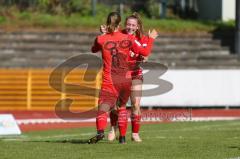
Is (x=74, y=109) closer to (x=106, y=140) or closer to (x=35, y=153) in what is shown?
(x=106, y=140)

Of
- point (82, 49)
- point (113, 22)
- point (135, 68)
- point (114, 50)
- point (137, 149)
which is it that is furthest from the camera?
point (82, 49)

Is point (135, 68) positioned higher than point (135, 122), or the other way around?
point (135, 68)

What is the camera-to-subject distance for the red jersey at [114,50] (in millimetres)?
11828

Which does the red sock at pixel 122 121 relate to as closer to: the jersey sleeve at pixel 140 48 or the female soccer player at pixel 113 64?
the female soccer player at pixel 113 64

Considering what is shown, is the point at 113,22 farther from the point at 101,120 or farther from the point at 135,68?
the point at 101,120

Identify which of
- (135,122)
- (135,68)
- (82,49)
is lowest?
(82,49)

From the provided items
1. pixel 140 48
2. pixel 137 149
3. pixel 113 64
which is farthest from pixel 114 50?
pixel 137 149

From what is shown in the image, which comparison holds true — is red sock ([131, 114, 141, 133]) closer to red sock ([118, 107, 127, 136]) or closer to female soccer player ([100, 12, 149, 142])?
female soccer player ([100, 12, 149, 142])

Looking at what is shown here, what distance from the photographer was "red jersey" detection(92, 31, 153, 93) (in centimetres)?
1183

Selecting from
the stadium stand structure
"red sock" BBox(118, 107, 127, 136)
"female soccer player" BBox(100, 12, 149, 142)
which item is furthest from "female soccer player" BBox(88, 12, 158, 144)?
the stadium stand structure

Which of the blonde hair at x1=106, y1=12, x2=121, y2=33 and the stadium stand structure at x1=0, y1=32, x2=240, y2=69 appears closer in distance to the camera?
the blonde hair at x1=106, y1=12, x2=121, y2=33

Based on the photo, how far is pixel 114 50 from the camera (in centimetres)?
1184

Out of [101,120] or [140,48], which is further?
[140,48]

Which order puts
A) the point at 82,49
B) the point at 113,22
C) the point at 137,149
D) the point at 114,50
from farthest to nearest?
the point at 82,49 < the point at 114,50 < the point at 113,22 < the point at 137,149
